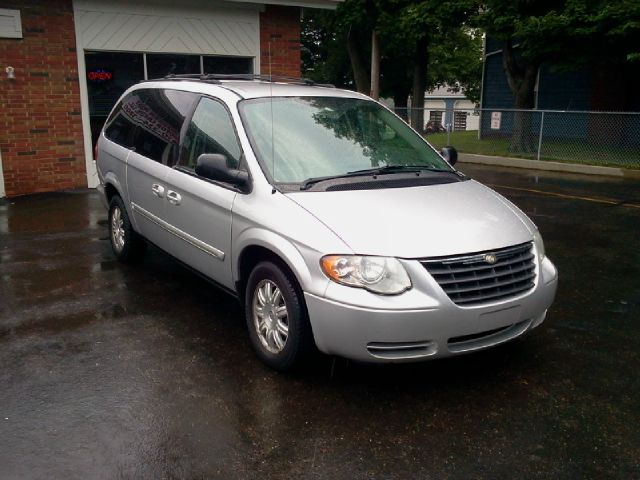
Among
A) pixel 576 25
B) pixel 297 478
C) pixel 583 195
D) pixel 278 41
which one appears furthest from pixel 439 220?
pixel 576 25

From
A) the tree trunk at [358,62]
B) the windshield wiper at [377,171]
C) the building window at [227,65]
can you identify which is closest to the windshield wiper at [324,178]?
the windshield wiper at [377,171]

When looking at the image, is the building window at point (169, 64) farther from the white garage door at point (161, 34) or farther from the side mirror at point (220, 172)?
the side mirror at point (220, 172)

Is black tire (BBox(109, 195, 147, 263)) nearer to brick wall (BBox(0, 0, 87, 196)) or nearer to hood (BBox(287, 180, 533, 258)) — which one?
hood (BBox(287, 180, 533, 258))

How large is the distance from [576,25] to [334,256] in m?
14.6

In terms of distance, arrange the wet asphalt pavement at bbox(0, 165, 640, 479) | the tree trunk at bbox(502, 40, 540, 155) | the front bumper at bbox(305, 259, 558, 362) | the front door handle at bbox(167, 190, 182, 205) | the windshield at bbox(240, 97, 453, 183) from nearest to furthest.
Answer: the wet asphalt pavement at bbox(0, 165, 640, 479), the front bumper at bbox(305, 259, 558, 362), the windshield at bbox(240, 97, 453, 183), the front door handle at bbox(167, 190, 182, 205), the tree trunk at bbox(502, 40, 540, 155)

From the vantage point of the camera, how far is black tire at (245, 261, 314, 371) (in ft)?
12.3

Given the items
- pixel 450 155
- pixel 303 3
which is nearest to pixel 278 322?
pixel 450 155

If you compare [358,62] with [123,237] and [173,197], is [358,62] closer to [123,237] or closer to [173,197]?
Result: [123,237]

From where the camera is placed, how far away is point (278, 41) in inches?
508

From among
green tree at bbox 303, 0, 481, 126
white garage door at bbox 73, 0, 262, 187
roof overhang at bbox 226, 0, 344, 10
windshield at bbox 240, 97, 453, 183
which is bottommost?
windshield at bbox 240, 97, 453, 183

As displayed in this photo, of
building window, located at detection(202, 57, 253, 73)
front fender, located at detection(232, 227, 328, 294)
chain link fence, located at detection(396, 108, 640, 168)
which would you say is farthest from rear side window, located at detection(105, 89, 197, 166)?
chain link fence, located at detection(396, 108, 640, 168)

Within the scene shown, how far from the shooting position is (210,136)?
191 inches

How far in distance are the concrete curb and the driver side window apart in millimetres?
12060

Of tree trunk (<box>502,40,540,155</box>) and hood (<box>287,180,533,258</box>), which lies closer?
hood (<box>287,180,533,258</box>)
